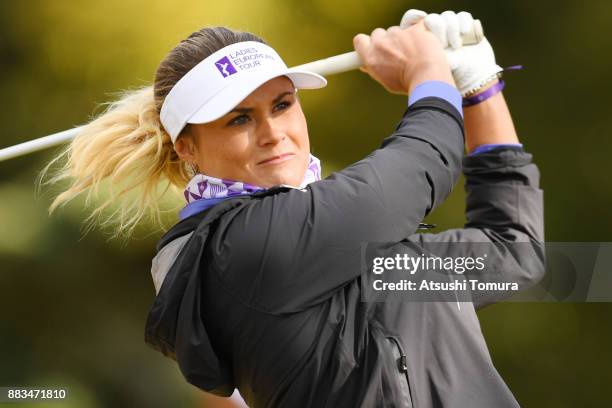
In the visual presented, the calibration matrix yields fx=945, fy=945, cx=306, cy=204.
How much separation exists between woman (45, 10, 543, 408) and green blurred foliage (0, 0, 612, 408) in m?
1.15

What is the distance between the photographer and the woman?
129cm

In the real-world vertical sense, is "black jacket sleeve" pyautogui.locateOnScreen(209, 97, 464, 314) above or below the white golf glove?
below

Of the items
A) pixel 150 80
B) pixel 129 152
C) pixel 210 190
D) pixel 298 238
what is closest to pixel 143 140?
pixel 129 152

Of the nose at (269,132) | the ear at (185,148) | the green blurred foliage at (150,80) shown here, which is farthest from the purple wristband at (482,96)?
the green blurred foliage at (150,80)

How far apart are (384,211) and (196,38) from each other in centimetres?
48

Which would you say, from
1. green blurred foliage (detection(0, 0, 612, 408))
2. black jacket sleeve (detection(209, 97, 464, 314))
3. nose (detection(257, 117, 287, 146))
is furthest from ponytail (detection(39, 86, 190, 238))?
green blurred foliage (detection(0, 0, 612, 408))

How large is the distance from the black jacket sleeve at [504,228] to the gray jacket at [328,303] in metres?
0.21

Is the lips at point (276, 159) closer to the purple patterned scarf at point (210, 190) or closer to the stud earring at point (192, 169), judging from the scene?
the purple patterned scarf at point (210, 190)

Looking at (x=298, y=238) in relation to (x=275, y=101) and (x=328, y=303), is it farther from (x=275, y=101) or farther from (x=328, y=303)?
(x=275, y=101)

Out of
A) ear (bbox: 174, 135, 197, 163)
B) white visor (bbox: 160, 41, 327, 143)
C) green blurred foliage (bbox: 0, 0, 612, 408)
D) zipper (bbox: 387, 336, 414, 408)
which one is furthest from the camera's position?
green blurred foliage (bbox: 0, 0, 612, 408)

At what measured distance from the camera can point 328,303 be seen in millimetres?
1326

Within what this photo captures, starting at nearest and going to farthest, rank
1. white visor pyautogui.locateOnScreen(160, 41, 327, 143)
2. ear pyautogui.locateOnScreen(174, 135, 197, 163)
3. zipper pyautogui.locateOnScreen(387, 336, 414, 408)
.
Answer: zipper pyautogui.locateOnScreen(387, 336, 414, 408) < white visor pyautogui.locateOnScreen(160, 41, 327, 143) < ear pyautogui.locateOnScreen(174, 135, 197, 163)

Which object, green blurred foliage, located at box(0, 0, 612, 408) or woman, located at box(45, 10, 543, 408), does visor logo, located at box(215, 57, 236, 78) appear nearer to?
woman, located at box(45, 10, 543, 408)

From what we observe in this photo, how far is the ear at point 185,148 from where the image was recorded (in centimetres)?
154
